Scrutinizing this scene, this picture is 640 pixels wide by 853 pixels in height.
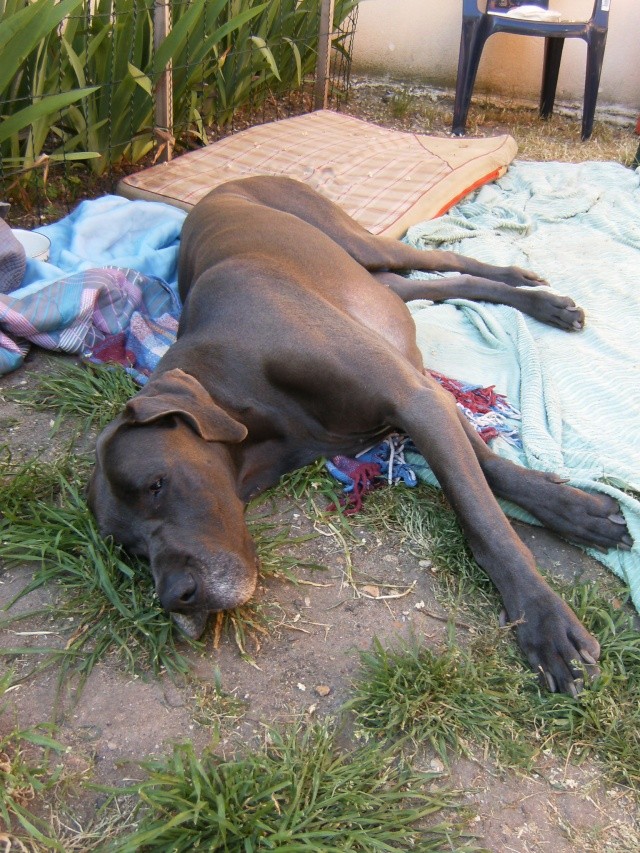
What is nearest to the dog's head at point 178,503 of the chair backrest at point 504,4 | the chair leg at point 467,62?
the chair leg at point 467,62

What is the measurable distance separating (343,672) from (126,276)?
2.30m

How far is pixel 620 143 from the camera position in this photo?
695cm

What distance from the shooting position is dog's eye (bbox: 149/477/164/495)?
89.4 inches

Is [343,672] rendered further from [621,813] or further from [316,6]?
[316,6]

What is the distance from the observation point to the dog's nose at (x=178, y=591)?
6.98 feet

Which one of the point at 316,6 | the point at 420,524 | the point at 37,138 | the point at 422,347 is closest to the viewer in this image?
the point at 420,524

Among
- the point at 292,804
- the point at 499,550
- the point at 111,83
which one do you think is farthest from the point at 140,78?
the point at 292,804

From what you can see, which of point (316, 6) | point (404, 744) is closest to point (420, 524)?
point (404, 744)

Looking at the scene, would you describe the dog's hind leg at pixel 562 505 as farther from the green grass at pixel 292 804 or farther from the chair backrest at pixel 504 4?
the chair backrest at pixel 504 4

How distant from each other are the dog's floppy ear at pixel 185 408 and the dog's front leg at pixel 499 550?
58cm

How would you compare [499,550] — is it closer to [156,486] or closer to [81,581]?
[156,486]

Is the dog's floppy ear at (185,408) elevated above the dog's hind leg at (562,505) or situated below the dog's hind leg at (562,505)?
above

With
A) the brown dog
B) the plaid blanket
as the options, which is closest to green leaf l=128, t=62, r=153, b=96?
the plaid blanket

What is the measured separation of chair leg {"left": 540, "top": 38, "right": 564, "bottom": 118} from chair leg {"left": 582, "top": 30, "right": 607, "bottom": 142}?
69cm
